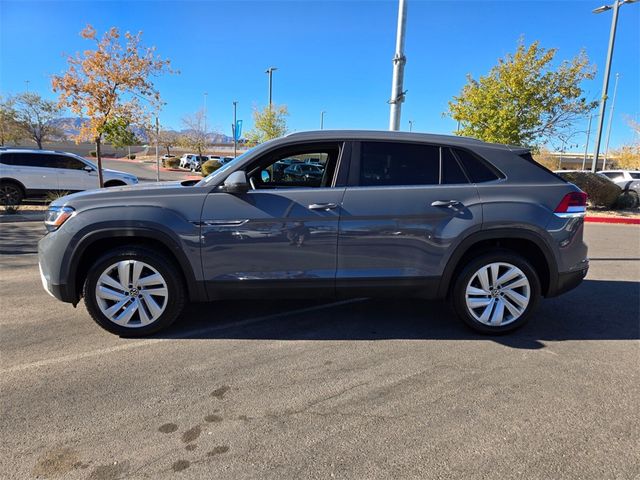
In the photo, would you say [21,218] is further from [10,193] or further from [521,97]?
[521,97]

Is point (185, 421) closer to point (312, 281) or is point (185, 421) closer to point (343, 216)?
point (312, 281)

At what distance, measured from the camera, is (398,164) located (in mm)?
3775

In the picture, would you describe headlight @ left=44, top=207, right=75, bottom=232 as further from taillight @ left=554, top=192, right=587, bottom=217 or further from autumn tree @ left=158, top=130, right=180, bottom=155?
autumn tree @ left=158, top=130, right=180, bottom=155

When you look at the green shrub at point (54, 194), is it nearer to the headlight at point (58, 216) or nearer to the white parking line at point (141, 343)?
the headlight at point (58, 216)

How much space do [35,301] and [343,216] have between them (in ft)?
12.0

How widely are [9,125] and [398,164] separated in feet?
157

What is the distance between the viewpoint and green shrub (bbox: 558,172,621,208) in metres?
14.6

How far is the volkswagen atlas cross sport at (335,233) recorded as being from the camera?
11.7ft

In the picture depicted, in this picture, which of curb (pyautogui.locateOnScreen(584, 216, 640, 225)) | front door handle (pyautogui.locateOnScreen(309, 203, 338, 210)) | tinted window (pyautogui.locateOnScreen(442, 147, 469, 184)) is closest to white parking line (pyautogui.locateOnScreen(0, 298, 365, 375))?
front door handle (pyautogui.locateOnScreen(309, 203, 338, 210))

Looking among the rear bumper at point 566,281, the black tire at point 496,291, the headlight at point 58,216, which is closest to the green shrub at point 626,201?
the rear bumper at point 566,281

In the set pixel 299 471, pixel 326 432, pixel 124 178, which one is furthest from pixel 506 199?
pixel 124 178

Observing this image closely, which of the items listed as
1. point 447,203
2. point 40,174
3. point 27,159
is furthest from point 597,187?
point 27,159

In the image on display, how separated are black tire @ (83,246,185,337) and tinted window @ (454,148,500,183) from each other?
8.88 feet

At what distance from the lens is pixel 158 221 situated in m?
3.52
